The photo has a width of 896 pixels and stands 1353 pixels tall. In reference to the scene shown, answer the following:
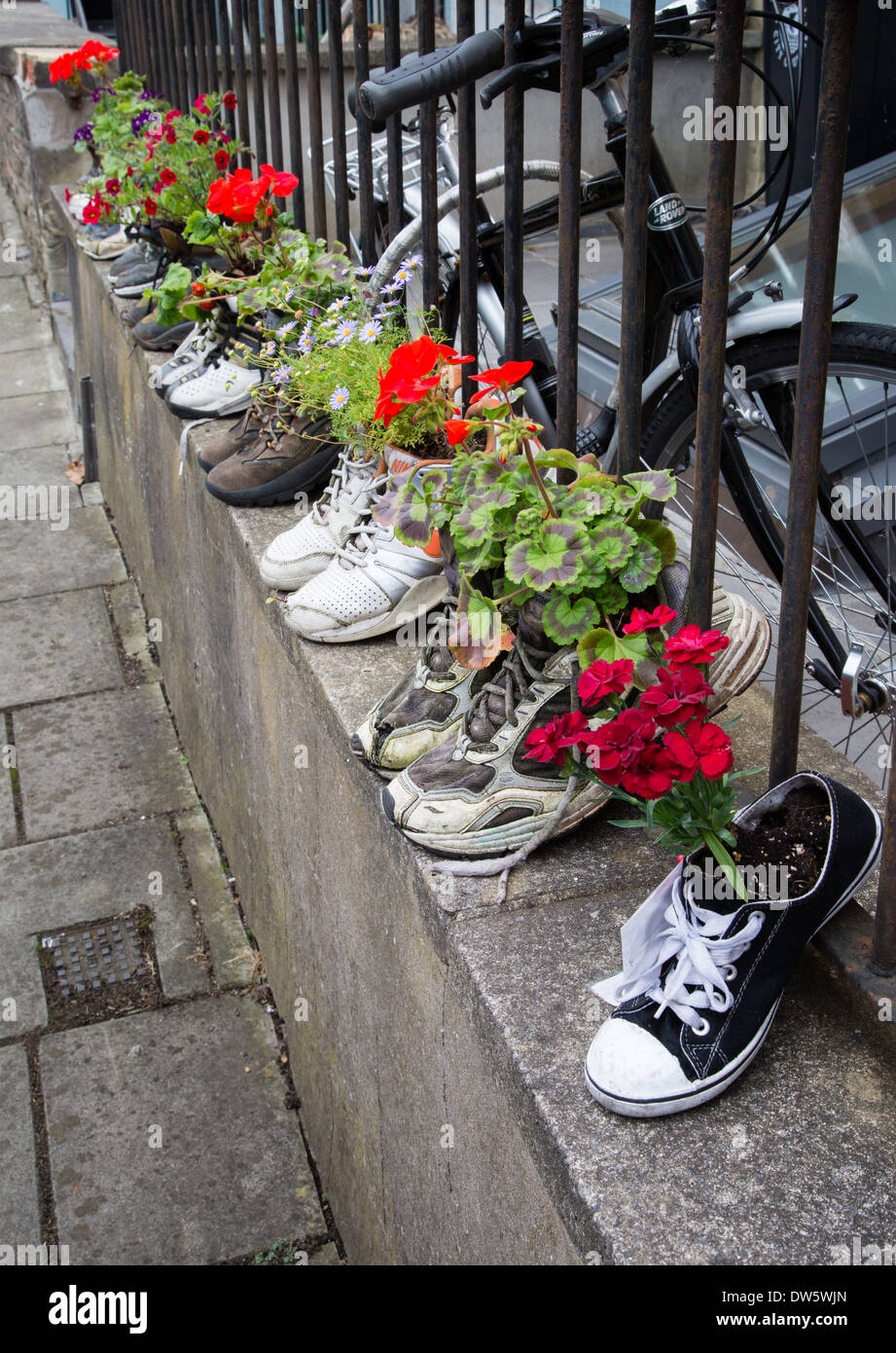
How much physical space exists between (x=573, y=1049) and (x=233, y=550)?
1.54 meters

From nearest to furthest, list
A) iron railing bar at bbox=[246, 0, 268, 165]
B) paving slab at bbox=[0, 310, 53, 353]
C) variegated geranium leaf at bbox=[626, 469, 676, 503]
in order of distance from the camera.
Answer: variegated geranium leaf at bbox=[626, 469, 676, 503] → iron railing bar at bbox=[246, 0, 268, 165] → paving slab at bbox=[0, 310, 53, 353]

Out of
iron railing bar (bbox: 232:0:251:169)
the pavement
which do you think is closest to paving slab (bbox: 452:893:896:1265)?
the pavement

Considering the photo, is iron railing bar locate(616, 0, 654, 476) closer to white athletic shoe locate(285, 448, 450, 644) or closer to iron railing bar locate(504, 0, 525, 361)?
iron railing bar locate(504, 0, 525, 361)

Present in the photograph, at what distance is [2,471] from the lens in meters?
5.79

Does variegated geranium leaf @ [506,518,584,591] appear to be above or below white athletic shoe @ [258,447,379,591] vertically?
above

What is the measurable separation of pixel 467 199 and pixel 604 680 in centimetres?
101

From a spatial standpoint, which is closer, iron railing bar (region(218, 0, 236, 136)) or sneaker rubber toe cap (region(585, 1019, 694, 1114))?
sneaker rubber toe cap (region(585, 1019, 694, 1114))

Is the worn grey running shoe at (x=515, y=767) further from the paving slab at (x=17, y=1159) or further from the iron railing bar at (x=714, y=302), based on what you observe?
the paving slab at (x=17, y=1159)

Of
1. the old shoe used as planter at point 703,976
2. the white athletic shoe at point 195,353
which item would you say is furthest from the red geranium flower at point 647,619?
the white athletic shoe at point 195,353

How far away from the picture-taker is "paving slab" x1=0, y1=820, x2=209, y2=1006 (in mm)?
2891

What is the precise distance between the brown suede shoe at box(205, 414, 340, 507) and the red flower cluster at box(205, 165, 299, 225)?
530 mm

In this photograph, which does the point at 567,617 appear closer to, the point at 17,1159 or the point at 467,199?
the point at 467,199
